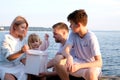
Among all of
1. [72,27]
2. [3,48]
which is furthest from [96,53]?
[3,48]

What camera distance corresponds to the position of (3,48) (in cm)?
654

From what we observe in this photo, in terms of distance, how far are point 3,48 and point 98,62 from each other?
1660 millimetres

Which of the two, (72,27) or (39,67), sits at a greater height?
(72,27)

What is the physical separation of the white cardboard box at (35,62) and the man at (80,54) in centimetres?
29

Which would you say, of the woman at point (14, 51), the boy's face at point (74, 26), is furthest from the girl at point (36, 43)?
the boy's face at point (74, 26)

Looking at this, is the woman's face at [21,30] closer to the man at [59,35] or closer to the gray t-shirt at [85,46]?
the man at [59,35]

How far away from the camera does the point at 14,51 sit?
662 cm

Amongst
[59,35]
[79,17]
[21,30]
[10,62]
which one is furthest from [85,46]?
[10,62]

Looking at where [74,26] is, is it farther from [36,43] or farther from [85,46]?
[36,43]

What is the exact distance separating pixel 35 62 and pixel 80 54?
0.79m

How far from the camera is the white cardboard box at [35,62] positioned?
6500 millimetres

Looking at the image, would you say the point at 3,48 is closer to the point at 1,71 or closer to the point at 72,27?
the point at 1,71

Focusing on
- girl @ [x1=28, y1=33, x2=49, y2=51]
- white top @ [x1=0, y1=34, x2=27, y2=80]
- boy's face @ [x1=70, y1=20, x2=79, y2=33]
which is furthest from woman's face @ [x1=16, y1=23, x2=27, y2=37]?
boy's face @ [x1=70, y1=20, x2=79, y2=33]

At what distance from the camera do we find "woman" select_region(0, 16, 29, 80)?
6504 mm
